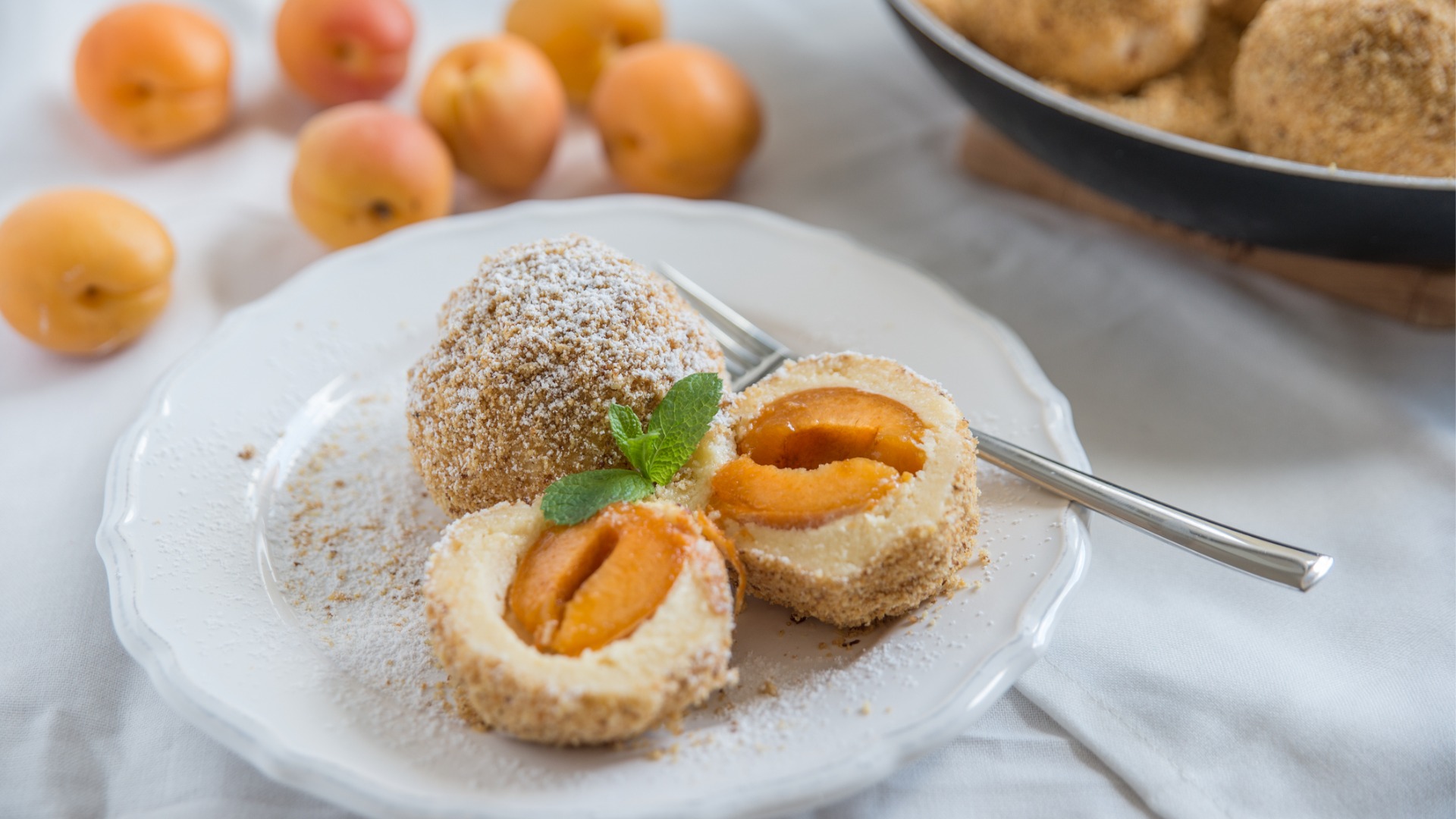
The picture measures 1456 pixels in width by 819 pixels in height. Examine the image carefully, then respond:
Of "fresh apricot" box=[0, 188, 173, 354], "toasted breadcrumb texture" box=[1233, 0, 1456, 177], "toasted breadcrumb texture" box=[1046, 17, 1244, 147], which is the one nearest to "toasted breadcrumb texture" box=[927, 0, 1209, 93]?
"toasted breadcrumb texture" box=[1046, 17, 1244, 147]

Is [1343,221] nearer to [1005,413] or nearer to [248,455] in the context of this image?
[1005,413]

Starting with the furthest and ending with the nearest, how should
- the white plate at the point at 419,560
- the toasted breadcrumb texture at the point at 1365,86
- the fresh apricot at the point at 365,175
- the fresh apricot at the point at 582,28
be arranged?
the fresh apricot at the point at 582,28
the fresh apricot at the point at 365,175
the toasted breadcrumb texture at the point at 1365,86
the white plate at the point at 419,560

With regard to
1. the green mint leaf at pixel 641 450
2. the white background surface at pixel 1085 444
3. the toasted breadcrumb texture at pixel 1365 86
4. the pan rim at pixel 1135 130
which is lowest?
the white background surface at pixel 1085 444

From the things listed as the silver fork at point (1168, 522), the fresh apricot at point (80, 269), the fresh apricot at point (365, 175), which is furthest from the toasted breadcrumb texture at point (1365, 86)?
the fresh apricot at point (80, 269)

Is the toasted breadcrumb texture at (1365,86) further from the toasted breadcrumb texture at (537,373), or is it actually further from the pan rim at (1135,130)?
the toasted breadcrumb texture at (537,373)

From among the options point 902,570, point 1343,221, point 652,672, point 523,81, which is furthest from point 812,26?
point 652,672

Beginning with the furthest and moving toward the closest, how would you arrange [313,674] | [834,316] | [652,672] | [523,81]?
[523,81], [834,316], [313,674], [652,672]

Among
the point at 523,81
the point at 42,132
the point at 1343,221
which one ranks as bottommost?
the point at 42,132
